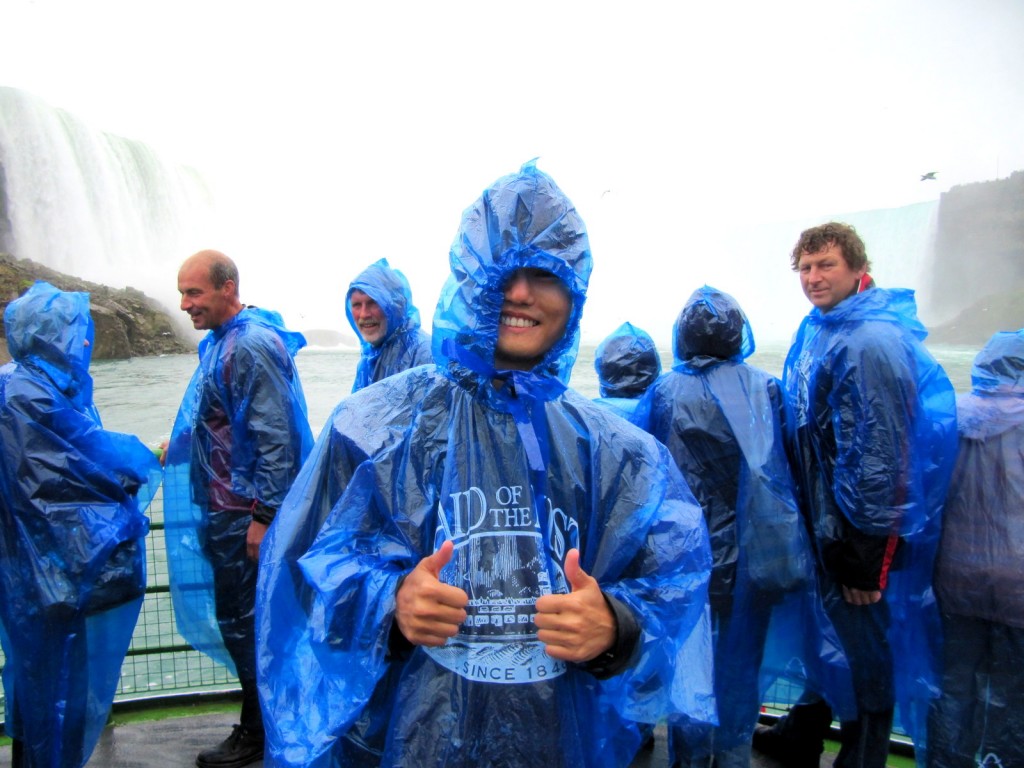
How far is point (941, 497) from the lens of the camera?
215 centimetres

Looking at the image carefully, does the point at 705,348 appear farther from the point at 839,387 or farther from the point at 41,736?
the point at 41,736

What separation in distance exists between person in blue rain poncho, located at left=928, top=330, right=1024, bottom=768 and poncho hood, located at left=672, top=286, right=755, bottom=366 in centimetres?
72

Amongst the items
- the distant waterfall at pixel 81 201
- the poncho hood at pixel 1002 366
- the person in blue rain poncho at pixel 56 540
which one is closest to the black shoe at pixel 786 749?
the poncho hood at pixel 1002 366

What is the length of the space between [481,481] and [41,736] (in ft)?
6.54

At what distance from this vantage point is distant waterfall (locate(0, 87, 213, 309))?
2548 centimetres

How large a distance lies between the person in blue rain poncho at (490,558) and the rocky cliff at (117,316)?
18.7m

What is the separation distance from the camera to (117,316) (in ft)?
64.0

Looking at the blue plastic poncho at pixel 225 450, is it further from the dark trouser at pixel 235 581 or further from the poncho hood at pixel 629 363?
the poncho hood at pixel 629 363

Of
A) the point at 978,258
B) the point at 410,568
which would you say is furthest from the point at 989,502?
the point at 978,258

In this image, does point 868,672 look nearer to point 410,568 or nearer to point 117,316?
point 410,568

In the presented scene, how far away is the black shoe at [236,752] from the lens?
2.50 metres

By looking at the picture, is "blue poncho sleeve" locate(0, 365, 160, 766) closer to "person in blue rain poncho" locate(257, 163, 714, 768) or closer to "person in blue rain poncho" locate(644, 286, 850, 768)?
"person in blue rain poncho" locate(257, 163, 714, 768)

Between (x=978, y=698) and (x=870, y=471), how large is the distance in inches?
29.4

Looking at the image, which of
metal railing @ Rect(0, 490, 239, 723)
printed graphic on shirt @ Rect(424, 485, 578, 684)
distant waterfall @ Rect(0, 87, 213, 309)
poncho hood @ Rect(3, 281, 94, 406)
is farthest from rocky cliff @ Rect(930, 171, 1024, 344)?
printed graphic on shirt @ Rect(424, 485, 578, 684)
